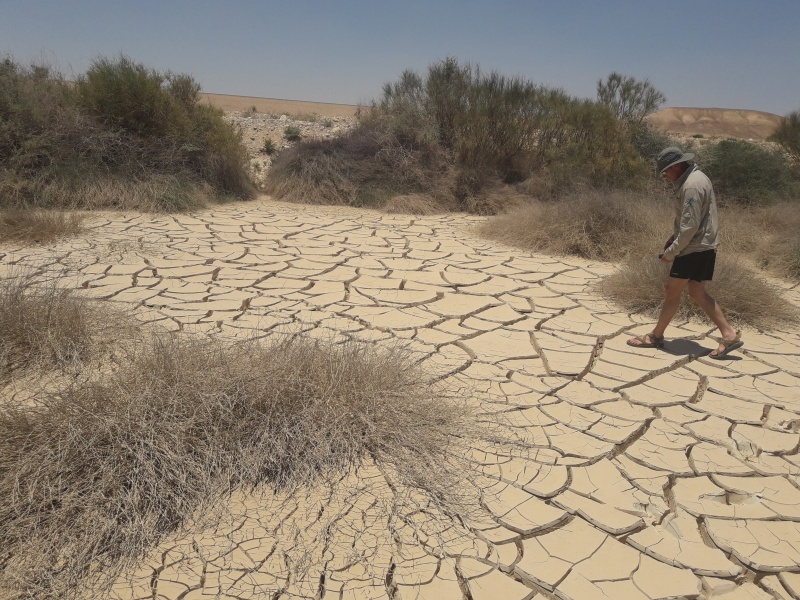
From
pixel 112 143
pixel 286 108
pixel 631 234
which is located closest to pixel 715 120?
pixel 286 108

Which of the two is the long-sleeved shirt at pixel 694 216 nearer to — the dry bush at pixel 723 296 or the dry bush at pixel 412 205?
the dry bush at pixel 723 296

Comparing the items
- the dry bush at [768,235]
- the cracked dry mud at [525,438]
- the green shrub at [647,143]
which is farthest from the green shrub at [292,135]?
the dry bush at [768,235]

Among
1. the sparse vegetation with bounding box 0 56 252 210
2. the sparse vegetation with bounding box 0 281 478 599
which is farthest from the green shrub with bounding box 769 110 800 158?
the sparse vegetation with bounding box 0 281 478 599

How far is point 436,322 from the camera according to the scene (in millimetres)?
4477

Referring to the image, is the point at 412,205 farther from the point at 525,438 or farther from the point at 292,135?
the point at 292,135

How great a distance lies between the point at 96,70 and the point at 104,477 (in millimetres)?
8695

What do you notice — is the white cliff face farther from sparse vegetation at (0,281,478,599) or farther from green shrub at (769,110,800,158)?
green shrub at (769,110,800,158)

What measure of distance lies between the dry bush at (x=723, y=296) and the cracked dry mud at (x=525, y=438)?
0.58ft

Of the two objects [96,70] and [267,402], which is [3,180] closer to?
[96,70]

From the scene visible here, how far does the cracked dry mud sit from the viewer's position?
6.95 feet

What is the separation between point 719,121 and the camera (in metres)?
40.8

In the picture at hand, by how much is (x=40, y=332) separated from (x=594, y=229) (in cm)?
550

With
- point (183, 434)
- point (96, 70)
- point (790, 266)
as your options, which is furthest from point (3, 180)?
point (790, 266)

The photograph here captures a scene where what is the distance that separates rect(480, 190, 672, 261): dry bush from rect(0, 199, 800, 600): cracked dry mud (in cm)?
46
